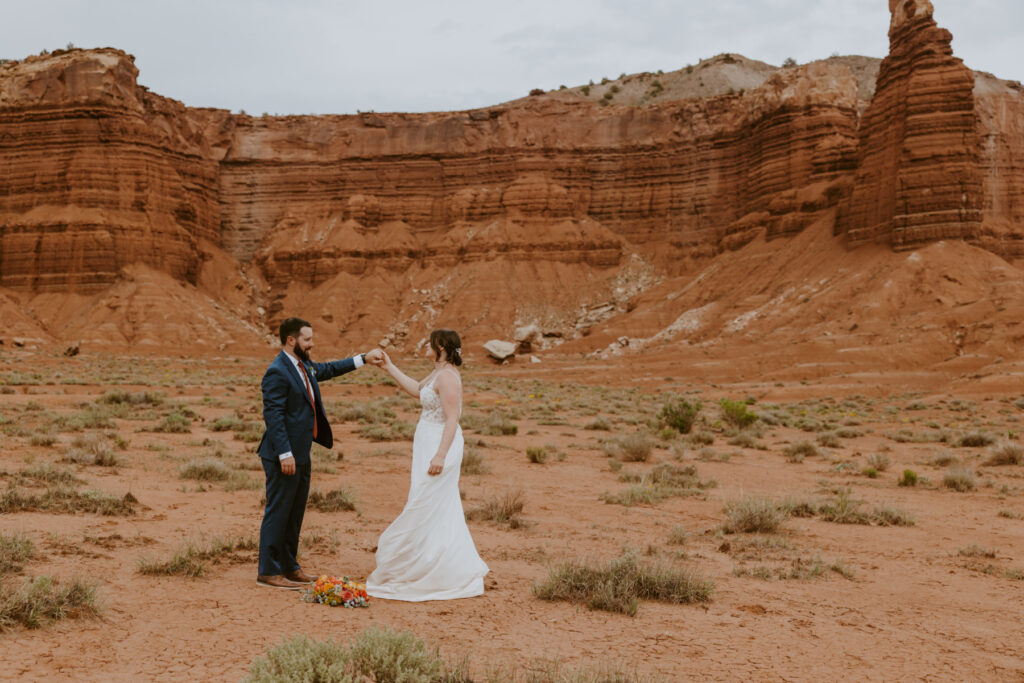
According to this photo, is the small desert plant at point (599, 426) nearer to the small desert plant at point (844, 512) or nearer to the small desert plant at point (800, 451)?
the small desert plant at point (800, 451)

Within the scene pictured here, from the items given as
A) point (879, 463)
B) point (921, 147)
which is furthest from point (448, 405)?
point (921, 147)

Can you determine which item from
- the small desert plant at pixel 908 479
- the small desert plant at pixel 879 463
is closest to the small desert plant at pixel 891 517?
the small desert plant at pixel 908 479

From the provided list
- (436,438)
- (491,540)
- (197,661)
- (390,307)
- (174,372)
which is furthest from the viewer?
(390,307)

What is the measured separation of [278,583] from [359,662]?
2.06m

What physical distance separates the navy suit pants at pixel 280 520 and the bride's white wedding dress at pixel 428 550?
2.42 ft

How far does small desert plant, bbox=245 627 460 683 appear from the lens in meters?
3.89

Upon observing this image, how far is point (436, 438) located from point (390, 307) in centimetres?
5808

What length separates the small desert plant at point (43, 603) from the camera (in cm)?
480

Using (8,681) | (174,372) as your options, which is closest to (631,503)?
(8,681)

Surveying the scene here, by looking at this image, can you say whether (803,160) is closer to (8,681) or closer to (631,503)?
(631,503)

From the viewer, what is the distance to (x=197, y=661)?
448cm

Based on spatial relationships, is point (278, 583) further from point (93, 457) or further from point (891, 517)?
point (891, 517)

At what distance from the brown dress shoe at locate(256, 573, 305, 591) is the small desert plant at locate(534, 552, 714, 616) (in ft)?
6.06

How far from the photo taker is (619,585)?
19.5 feet
